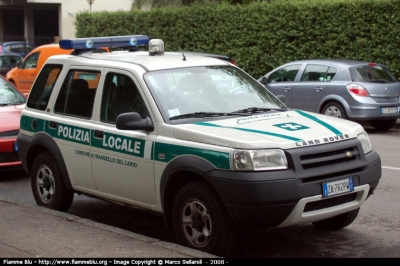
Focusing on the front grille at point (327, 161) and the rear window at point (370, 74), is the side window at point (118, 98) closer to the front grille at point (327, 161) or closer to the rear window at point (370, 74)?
the front grille at point (327, 161)

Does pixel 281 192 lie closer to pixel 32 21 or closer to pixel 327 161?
pixel 327 161

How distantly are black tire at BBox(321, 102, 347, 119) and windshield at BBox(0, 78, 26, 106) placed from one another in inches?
284

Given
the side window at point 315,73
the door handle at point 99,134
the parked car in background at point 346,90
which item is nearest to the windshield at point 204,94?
the door handle at point 99,134

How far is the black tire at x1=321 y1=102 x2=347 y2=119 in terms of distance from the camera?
53.8 feet

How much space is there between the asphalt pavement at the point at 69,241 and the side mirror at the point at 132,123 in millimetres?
957

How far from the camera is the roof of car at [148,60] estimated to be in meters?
7.37

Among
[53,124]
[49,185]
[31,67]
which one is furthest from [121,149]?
[31,67]

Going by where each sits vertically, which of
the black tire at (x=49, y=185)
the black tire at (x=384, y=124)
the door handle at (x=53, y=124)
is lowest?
the black tire at (x=384, y=124)

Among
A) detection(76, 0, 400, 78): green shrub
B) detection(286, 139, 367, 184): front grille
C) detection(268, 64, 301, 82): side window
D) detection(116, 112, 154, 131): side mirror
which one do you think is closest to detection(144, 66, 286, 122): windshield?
detection(116, 112, 154, 131): side mirror

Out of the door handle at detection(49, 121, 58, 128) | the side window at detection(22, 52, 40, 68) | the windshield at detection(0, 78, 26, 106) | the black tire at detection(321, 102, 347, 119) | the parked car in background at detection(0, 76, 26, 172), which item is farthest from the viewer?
the side window at detection(22, 52, 40, 68)

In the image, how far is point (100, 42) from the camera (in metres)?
8.59

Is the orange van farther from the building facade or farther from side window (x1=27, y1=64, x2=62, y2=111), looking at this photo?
the building facade

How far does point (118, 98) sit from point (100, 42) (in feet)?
4.65

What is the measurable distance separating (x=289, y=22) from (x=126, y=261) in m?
16.9
